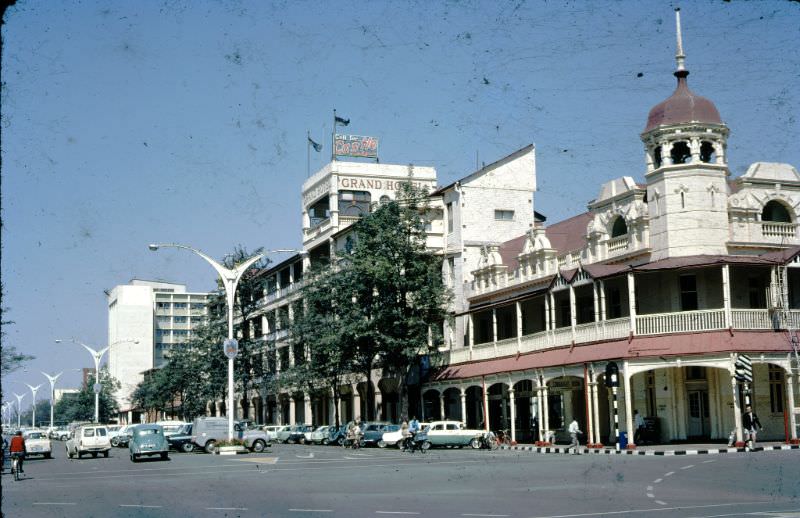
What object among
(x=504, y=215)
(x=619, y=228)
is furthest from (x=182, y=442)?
(x=619, y=228)

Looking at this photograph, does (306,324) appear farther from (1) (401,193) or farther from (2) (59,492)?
(2) (59,492)

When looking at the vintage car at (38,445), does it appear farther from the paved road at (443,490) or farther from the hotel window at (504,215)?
the hotel window at (504,215)

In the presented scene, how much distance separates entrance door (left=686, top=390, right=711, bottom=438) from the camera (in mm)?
42094

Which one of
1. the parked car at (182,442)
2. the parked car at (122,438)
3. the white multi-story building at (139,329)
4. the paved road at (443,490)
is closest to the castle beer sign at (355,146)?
the parked car at (122,438)

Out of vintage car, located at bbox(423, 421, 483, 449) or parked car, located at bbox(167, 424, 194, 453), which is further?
parked car, located at bbox(167, 424, 194, 453)

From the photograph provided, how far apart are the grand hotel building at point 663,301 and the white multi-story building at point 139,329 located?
143311mm

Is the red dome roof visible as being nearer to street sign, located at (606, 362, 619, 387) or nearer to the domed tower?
the domed tower

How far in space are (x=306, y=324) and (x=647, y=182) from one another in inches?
1173

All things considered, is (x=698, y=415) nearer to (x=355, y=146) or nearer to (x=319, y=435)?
(x=319, y=435)

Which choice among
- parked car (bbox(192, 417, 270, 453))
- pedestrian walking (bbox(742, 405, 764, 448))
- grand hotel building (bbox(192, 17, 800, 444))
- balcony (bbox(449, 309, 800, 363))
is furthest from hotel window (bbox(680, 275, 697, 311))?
parked car (bbox(192, 417, 270, 453))

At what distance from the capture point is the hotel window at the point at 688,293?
42875 millimetres

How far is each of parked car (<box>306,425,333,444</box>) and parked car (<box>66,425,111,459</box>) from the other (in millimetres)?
16899

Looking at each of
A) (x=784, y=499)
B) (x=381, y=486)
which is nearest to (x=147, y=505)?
(x=381, y=486)

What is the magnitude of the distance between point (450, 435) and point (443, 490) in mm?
27652
